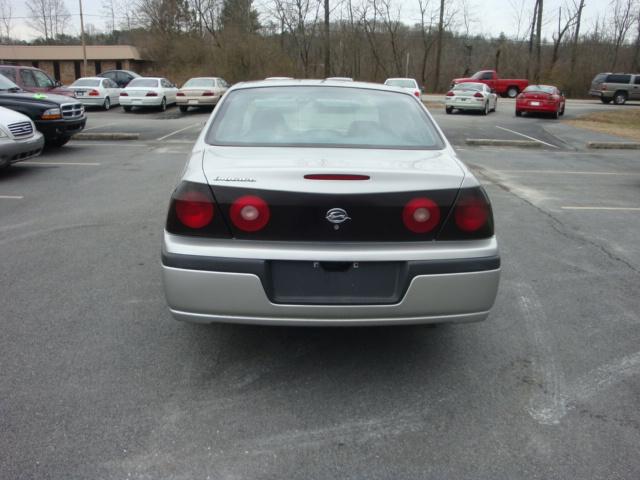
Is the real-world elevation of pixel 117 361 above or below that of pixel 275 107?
below

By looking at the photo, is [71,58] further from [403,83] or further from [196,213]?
[196,213]

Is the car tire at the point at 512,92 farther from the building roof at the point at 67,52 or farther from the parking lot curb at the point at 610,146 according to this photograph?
the building roof at the point at 67,52

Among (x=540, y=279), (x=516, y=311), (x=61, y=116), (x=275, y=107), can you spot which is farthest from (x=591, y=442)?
(x=61, y=116)

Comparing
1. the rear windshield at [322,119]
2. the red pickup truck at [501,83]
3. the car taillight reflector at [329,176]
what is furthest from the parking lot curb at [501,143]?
the red pickup truck at [501,83]

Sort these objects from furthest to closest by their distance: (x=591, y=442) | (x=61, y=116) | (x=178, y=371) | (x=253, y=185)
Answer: (x=61, y=116), (x=178, y=371), (x=253, y=185), (x=591, y=442)

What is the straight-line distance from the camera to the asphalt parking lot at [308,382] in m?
2.58

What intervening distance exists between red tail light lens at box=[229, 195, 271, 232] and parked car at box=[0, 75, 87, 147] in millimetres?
10581

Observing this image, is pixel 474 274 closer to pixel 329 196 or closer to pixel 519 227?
pixel 329 196

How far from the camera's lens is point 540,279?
4988 millimetres

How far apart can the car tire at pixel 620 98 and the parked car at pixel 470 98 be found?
14302 mm

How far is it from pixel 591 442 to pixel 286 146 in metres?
Answer: 2.25

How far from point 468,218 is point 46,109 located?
11.2 metres

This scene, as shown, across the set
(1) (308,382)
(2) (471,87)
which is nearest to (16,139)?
(1) (308,382)

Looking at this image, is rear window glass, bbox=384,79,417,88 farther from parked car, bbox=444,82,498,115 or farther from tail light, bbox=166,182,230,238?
tail light, bbox=166,182,230,238
